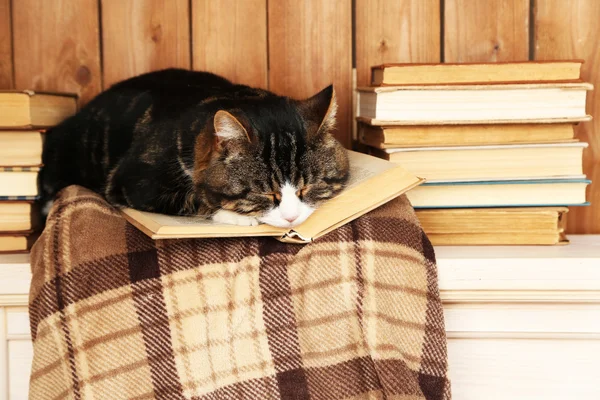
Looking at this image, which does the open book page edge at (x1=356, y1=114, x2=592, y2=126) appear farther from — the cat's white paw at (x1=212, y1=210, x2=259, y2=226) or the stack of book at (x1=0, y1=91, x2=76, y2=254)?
the stack of book at (x1=0, y1=91, x2=76, y2=254)

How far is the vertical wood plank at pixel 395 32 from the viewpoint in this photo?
53.7 inches

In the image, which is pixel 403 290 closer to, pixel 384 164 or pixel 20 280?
pixel 384 164

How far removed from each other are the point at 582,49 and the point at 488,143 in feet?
1.23

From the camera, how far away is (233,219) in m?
0.99

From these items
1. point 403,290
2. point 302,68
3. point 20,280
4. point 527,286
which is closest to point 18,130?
point 20,280

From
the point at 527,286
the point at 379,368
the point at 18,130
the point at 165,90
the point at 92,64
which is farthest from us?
the point at 92,64

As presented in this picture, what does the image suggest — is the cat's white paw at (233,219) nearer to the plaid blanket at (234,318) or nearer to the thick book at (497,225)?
the plaid blanket at (234,318)

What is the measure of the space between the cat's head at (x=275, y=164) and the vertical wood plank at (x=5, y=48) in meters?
0.61

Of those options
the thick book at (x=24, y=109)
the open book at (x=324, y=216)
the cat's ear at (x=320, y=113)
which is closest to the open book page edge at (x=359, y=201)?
the open book at (x=324, y=216)

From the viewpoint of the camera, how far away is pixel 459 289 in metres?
1.03

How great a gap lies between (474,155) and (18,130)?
0.78 meters

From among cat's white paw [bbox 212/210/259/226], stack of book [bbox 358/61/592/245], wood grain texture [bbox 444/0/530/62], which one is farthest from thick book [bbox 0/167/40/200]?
wood grain texture [bbox 444/0/530/62]

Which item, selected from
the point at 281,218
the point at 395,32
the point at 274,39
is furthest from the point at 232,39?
the point at 281,218

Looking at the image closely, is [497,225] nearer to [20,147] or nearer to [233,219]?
[233,219]
